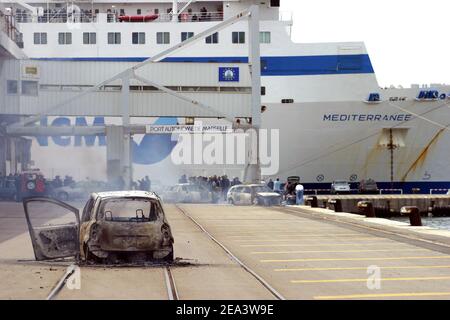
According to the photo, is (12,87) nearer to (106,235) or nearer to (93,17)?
(93,17)

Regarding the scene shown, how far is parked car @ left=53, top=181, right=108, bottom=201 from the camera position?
42.2 meters

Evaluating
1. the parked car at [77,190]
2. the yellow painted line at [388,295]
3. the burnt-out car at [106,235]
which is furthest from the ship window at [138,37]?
the yellow painted line at [388,295]

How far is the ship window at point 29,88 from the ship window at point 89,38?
7.61m

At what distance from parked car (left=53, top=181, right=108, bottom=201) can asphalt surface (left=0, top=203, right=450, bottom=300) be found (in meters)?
21.7

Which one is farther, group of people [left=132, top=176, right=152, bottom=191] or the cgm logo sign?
the cgm logo sign

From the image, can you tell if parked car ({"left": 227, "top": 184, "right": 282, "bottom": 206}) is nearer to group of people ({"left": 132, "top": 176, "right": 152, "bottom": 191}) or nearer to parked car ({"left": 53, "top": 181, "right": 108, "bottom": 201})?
group of people ({"left": 132, "top": 176, "right": 152, "bottom": 191})

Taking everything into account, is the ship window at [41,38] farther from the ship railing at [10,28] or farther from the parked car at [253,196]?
the parked car at [253,196]

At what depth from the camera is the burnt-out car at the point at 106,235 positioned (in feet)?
42.4

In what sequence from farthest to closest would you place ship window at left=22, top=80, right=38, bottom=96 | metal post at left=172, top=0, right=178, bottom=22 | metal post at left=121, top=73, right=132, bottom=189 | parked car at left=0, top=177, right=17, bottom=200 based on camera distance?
metal post at left=172, top=0, right=178, bottom=22 < ship window at left=22, top=80, right=38, bottom=96 < metal post at left=121, top=73, right=132, bottom=189 < parked car at left=0, top=177, right=17, bottom=200

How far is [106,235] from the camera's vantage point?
1289 cm

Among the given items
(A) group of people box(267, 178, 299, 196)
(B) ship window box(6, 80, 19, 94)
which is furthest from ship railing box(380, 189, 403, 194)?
(B) ship window box(6, 80, 19, 94)

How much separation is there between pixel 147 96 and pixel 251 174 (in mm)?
9192

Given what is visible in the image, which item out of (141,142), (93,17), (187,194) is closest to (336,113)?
(187,194)
